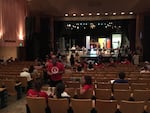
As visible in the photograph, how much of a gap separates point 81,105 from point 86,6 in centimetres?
1797

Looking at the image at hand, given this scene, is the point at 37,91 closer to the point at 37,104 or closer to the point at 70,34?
the point at 37,104

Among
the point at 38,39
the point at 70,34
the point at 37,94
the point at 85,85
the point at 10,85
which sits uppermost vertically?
the point at 70,34

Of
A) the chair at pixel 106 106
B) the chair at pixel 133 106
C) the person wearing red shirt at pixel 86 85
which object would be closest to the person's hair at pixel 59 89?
the chair at pixel 106 106

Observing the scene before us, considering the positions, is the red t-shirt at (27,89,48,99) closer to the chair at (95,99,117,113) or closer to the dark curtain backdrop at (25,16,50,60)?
the chair at (95,99,117,113)

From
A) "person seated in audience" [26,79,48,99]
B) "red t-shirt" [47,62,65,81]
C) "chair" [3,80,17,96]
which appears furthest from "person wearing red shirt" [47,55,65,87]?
"person seated in audience" [26,79,48,99]

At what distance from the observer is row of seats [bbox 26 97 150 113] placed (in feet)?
18.5

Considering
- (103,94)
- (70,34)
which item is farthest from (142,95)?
(70,34)

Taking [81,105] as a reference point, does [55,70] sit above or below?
above

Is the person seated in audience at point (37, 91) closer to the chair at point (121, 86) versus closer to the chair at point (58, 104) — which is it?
the chair at point (58, 104)

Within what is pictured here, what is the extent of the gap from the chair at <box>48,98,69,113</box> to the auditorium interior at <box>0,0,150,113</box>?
284 cm

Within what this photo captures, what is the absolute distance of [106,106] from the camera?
5770mm

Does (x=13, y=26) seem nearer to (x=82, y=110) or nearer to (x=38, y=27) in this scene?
(x=38, y=27)

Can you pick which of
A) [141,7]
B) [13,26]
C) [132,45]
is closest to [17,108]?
[13,26]

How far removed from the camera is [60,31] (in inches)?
1190
